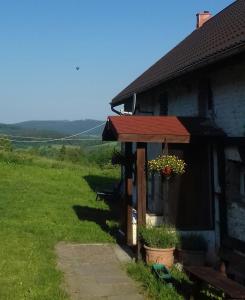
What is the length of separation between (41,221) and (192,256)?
5.58m

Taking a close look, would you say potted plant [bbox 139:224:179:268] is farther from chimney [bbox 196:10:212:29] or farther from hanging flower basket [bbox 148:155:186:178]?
chimney [bbox 196:10:212:29]

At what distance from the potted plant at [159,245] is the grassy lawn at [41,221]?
5.36 ft

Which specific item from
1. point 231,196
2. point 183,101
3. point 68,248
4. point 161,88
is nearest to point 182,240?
point 231,196

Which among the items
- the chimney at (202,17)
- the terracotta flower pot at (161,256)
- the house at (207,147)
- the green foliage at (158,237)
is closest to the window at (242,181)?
the house at (207,147)

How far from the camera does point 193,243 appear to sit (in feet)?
29.8

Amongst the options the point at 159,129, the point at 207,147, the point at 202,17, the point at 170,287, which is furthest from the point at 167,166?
the point at 202,17

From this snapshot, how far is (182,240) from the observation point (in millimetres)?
9164

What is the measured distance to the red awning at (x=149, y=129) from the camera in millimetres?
8711

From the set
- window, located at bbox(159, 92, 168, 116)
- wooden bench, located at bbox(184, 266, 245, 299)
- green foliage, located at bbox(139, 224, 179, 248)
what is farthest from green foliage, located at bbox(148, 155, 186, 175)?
window, located at bbox(159, 92, 168, 116)

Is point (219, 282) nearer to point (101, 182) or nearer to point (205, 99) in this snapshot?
point (205, 99)

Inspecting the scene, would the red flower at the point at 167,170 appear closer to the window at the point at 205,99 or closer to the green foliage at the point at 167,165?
the green foliage at the point at 167,165

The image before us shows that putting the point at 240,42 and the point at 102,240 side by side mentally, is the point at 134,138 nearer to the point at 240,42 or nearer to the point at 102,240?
the point at 240,42

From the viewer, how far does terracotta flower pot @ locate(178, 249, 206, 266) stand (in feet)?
28.9

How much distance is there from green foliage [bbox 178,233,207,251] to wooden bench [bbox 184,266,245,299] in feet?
7.26
